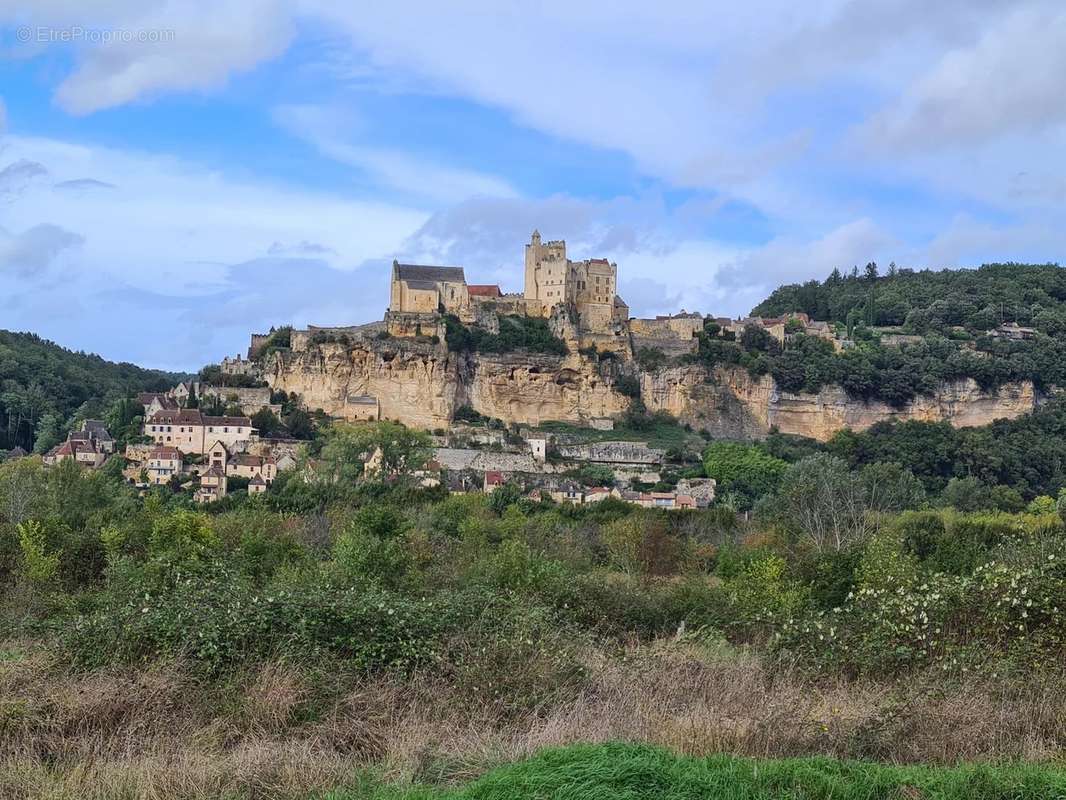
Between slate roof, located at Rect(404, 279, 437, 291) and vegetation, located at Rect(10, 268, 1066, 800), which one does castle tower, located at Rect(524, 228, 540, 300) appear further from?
vegetation, located at Rect(10, 268, 1066, 800)

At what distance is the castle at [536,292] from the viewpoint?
7025cm

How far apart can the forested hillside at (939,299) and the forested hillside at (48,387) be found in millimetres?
51008

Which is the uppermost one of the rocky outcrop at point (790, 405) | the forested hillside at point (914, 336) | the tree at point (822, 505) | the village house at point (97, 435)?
the forested hillside at point (914, 336)

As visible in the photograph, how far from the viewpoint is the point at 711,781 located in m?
8.16

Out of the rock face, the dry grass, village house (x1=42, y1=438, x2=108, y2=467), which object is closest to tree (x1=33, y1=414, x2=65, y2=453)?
village house (x1=42, y1=438, x2=108, y2=467)

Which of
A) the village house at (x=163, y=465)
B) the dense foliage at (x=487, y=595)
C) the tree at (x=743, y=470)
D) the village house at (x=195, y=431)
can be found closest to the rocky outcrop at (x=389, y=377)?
the village house at (x=195, y=431)

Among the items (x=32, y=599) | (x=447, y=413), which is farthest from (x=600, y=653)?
(x=447, y=413)

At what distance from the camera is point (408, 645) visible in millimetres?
11250

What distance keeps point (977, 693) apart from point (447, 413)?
56.4m

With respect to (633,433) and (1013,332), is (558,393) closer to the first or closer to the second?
(633,433)

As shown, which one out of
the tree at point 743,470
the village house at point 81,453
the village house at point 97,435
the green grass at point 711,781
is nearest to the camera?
the green grass at point 711,781

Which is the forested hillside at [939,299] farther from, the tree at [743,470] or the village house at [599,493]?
the village house at [599,493]

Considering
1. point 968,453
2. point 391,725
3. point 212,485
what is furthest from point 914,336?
point 391,725

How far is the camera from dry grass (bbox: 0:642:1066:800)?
868cm
